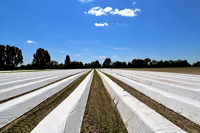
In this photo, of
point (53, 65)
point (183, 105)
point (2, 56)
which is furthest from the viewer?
point (53, 65)

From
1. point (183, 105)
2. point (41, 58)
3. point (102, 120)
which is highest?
point (41, 58)

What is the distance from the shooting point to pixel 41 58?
160 ft

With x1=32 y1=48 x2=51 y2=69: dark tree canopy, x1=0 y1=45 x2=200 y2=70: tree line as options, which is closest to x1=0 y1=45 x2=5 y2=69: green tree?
x1=0 y1=45 x2=200 y2=70: tree line

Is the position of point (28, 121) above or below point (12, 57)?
below

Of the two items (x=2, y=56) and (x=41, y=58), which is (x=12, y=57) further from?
(x=41, y=58)

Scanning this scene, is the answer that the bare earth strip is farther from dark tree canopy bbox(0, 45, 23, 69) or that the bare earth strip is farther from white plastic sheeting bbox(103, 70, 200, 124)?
dark tree canopy bbox(0, 45, 23, 69)

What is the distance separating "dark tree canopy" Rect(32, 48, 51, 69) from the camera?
4806cm

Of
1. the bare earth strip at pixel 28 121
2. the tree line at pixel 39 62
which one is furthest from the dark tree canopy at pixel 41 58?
the bare earth strip at pixel 28 121

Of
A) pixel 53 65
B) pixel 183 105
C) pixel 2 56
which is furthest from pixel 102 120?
pixel 53 65

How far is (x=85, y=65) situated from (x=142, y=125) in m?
70.2

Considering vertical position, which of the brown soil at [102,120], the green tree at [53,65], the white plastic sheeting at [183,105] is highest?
the green tree at [53,65]

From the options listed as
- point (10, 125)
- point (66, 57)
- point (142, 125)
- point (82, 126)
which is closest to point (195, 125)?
point (142, 125)

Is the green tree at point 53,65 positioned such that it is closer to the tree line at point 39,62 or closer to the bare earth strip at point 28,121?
the tree line at point 39,62

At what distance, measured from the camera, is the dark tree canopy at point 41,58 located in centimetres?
4806
